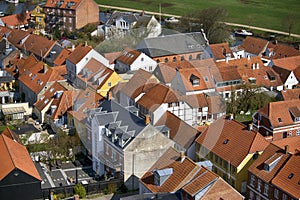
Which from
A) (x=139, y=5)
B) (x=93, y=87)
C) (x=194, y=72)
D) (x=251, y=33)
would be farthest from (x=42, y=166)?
(x=139, y=5)

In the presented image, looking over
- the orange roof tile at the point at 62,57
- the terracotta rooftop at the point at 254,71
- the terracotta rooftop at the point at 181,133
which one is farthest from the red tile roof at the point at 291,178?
the orange roof tile at the point at 62,57

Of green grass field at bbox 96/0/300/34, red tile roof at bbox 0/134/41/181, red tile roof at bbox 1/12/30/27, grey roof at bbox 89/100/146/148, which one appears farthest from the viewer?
green grass field at bbox 96/0/300/34

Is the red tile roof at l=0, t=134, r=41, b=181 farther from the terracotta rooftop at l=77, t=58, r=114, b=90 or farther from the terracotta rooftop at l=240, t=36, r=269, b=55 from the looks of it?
the terracotta rooftop at l=240, t=36, r=269, b=55

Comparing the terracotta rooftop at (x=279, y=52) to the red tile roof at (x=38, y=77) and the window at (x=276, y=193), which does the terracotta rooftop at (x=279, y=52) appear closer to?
the red tile roof at (x=38, y=77)

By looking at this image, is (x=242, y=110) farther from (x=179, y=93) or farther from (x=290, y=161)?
(x=290, y=161)

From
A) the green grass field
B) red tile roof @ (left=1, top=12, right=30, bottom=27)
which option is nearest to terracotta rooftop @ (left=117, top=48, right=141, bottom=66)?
red tile roof @ (left=1, top=12, right=30, bottom=27)

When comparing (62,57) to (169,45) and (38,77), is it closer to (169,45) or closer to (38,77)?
(38,77)
